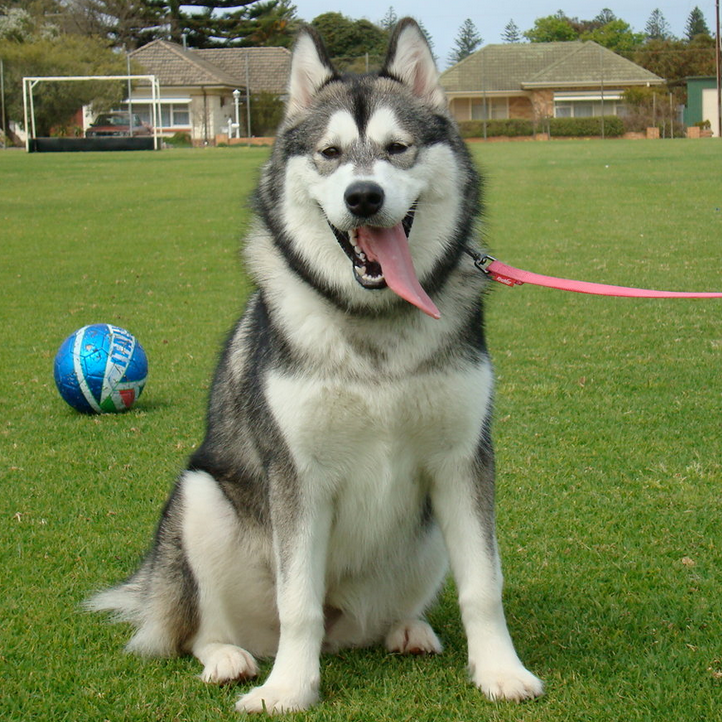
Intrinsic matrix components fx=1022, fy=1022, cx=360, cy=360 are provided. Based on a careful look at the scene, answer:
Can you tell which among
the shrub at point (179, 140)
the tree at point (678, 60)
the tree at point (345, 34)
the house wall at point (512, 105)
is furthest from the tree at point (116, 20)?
the tree at point (678, 60)

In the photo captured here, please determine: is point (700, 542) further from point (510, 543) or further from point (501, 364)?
point (501, 364)

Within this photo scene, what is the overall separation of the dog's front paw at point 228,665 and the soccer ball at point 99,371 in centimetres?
389

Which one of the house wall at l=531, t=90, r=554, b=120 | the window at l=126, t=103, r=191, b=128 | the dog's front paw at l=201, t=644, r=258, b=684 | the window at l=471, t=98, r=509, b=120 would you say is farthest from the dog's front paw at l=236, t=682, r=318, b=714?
the window at l=471, t=98, r=509, b=120

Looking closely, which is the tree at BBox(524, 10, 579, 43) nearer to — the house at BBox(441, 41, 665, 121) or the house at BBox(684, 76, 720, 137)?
the house at BBox(441, 41, 665, 121)

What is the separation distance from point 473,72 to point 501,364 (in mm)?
78042

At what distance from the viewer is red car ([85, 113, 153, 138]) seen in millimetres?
62625

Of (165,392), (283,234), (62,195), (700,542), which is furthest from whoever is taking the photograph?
(62,195)

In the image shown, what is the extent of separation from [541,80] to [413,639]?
7929 centimetres

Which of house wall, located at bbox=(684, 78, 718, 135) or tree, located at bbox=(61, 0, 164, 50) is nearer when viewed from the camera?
house wall, located at bbox=(684, 78, 718, 135)

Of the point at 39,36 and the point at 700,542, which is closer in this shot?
the point at 700,542

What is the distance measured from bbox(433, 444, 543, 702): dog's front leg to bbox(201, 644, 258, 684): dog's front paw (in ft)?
2.69

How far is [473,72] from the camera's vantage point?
3253 inches

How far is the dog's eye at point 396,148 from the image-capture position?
3.48m

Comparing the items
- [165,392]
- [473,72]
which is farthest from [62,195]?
[473,72]
